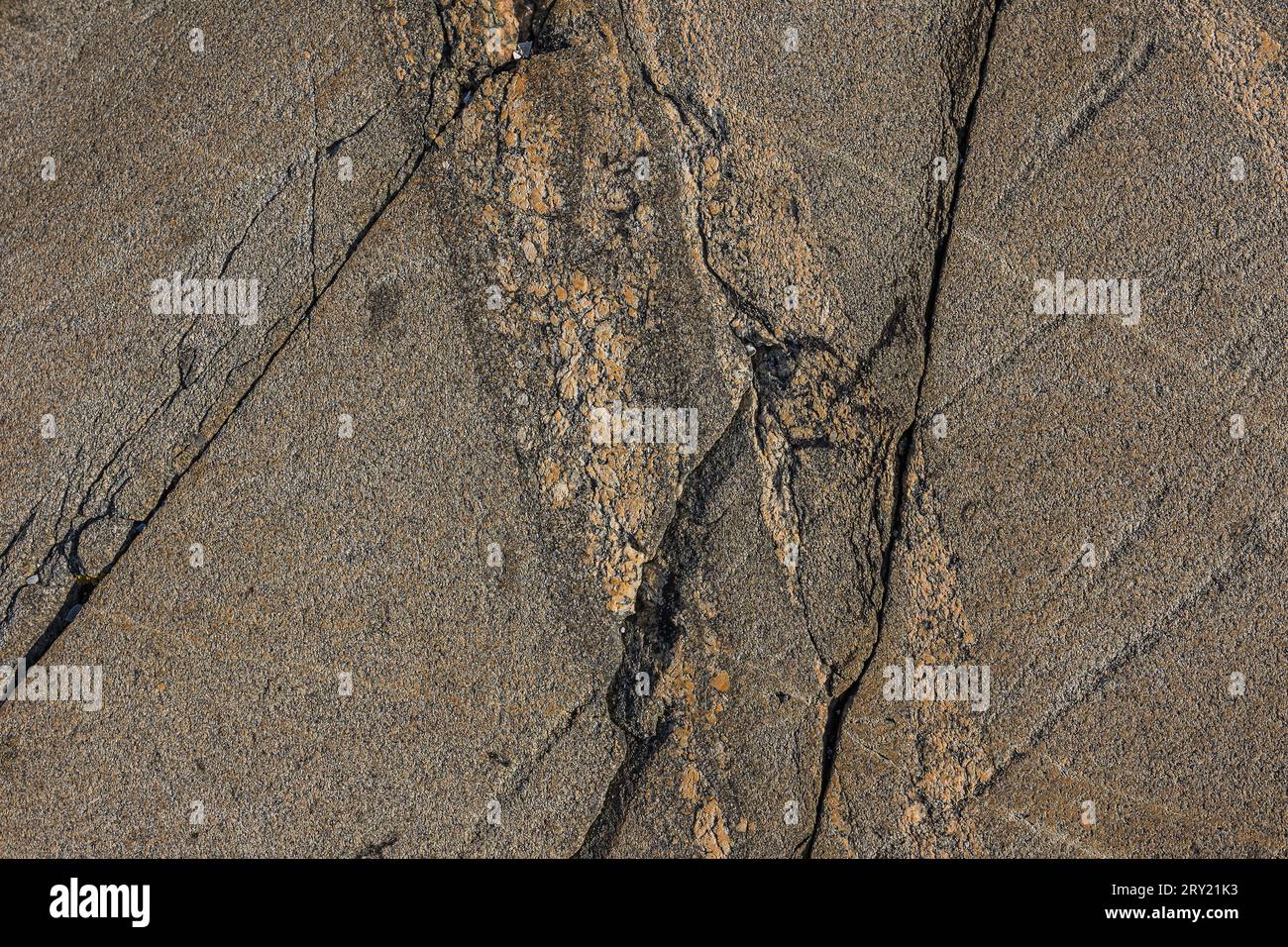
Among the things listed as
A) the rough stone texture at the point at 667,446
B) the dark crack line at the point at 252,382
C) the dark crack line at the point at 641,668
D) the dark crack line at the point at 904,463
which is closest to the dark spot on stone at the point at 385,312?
the rough stone texture at the point at 667,446

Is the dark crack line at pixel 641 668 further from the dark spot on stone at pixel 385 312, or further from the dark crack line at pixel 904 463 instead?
the dark spot on stone at pixel 385 312

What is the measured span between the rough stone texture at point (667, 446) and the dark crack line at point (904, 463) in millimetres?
12

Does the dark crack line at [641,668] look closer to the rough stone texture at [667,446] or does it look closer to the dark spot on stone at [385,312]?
the rough stone texture at [667,446]

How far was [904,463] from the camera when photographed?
9.36ft

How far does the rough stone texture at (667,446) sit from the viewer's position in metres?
2.79

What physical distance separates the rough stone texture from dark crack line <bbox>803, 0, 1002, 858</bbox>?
0.04 ft

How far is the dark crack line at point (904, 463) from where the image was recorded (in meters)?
2.79

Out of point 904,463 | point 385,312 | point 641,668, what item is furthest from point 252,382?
point 904,463

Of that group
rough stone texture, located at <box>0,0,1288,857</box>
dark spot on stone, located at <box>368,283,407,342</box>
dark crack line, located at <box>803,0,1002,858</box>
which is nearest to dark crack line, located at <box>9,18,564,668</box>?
rough stone texture, located at <box>0,0,1288,857</box>

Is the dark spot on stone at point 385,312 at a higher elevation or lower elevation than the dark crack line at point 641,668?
higher

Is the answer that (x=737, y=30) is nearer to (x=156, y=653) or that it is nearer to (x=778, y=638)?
(x=778, y=638)

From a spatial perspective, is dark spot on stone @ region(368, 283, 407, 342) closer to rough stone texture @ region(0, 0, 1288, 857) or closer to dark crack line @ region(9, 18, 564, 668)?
rough stone texture @ region(0, 0, 1288, 857)

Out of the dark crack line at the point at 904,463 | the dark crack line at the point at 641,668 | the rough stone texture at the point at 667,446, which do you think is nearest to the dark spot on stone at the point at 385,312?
the rough stone texture at the point at 667,446

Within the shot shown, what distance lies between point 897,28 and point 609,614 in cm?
214
